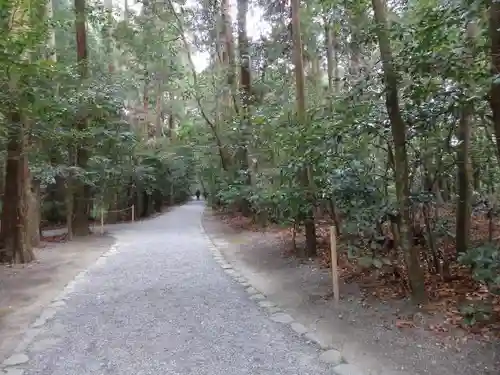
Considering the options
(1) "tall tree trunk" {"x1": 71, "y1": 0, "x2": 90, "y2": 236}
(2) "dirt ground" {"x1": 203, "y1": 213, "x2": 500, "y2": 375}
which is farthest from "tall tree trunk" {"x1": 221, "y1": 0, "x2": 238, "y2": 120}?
(2) "dirt ground" {"x1": 203, "y1": 213, "x2": 500, "y2": 375}

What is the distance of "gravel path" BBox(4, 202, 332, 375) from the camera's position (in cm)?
366

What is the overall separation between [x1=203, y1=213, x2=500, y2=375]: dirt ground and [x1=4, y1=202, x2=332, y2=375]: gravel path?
0.37 m

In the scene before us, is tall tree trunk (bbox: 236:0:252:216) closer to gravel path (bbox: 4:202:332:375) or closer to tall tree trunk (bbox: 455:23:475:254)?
gravel path (bbox: 4:202:332:375)

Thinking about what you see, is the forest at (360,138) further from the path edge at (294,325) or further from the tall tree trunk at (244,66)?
the path edge at (294,325)

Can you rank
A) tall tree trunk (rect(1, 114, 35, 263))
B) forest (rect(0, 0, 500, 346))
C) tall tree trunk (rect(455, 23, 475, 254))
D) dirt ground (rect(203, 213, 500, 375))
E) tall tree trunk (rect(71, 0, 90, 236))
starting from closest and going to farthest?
dirt ground (rect(203, 213, 500, 375))
forest (rect(0, 0, 500, 346))
tall tree trunk (rect(455, 23, 475, 254))
tall tree trunk (rect(1, 114, 35, 263))
tall tree trunk (rect(71, 0, 90, 236))

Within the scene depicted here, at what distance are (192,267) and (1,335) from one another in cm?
Answer: 390

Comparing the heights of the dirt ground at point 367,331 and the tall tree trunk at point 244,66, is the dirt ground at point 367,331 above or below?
below

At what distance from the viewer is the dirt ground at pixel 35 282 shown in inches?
192

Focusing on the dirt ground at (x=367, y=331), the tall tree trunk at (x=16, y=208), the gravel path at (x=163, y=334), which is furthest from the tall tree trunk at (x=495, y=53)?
the tall tree trunk at (x=16, y=208)

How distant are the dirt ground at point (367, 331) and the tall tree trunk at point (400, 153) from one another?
14.1 inches

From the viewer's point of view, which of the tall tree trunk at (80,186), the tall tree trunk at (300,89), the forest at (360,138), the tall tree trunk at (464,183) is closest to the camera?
the forest at (360,138)

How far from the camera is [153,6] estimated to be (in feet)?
58.3

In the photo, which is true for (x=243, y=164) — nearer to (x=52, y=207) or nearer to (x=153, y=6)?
(x=153, y=6)

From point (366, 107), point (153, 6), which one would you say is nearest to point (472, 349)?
point (366, 107)
